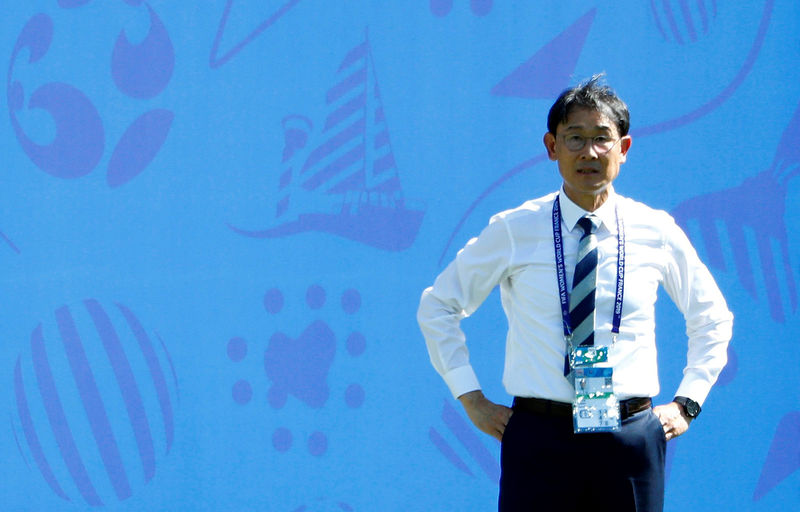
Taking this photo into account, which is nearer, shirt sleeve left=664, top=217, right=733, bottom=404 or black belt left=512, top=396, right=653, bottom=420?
black belt left=512, top=396, right=653, bottom=420

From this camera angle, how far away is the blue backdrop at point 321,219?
116 inches

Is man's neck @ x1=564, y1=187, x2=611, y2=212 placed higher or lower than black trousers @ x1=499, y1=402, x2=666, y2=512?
higher

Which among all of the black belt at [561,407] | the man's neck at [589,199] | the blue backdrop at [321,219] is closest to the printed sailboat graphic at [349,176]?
the blue backdrop at [321,219]

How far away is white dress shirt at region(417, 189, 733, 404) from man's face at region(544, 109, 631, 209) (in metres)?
0.04

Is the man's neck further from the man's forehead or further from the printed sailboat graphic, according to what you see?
the printed sailboat graphic

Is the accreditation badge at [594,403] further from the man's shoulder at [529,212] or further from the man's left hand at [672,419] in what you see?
the man's shoulder at [529,212]

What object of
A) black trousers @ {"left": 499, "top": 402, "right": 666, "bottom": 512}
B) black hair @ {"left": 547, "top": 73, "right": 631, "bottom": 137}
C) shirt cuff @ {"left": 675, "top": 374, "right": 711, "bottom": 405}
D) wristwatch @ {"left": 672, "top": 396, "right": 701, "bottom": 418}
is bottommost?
black trousers @ {"left": 499, "top": 402, "right": 666, "bottom": 512}

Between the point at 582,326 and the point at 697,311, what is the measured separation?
1.18ft

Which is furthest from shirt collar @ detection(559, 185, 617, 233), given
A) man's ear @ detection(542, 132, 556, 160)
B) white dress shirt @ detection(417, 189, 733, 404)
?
man's ear @ detection(542, 132, 556, 160)

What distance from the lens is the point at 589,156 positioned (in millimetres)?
2027

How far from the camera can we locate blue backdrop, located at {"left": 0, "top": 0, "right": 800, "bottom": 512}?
2.94 m

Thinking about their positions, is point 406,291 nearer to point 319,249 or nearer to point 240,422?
point 319,249

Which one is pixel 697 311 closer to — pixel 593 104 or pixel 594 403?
pixel 594 403

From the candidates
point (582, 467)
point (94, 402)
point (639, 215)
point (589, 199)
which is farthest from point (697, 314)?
point (94, 402)
